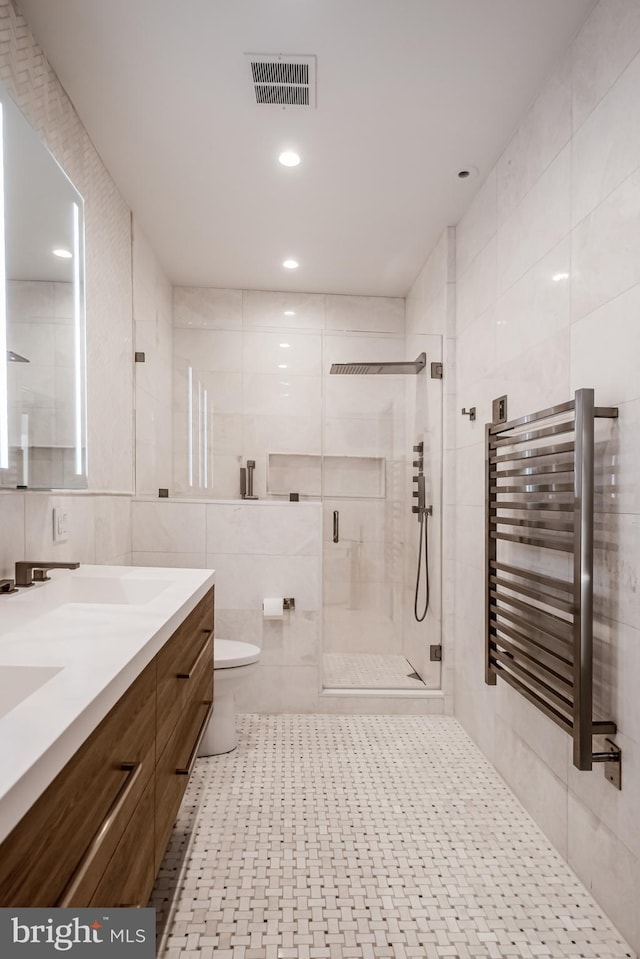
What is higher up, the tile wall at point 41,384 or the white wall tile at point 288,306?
the white wall tile at point 288,306

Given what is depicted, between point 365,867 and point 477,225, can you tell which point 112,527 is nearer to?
point 365,867

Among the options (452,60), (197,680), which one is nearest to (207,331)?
(452,60)

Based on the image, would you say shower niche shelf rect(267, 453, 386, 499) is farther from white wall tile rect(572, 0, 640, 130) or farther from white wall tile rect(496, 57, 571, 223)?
white wall tile rect(572, 0, 640, 130)

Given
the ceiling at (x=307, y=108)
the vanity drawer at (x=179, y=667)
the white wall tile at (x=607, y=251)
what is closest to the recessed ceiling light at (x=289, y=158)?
the ceiling at (x=307, y=108)

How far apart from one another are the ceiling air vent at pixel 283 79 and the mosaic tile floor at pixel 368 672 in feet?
8.38

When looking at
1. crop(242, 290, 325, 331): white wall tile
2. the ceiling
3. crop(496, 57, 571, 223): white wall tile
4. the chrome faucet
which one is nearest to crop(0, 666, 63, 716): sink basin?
the chrome faucet

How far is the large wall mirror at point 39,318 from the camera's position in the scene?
151 cm

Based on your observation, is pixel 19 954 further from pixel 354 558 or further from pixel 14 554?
pixel 354 558

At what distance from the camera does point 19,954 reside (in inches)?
25.9

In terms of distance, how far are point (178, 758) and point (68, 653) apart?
0.63 m

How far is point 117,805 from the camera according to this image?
971mm

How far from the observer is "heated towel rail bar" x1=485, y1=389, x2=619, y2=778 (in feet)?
5.00

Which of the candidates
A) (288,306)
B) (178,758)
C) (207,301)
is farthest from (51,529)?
(288,306)

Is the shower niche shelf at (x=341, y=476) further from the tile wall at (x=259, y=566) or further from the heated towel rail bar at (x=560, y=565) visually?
the heated towel rail bar at (x=560, y=565)
